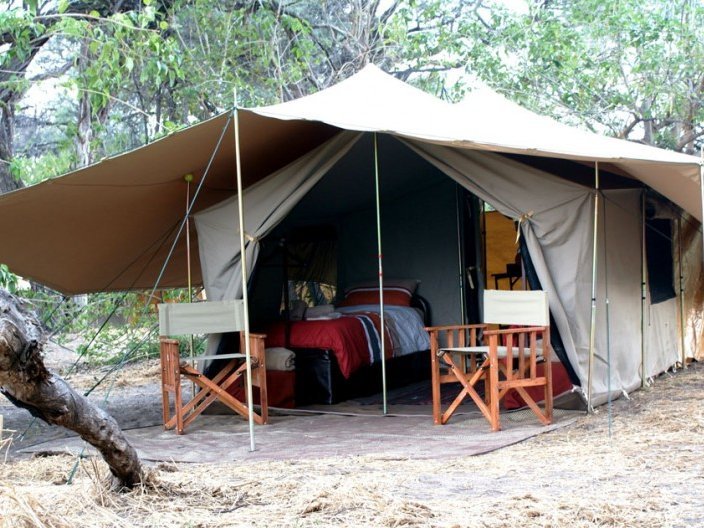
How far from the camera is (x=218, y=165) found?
5715 millimetres

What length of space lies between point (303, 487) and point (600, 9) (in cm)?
859

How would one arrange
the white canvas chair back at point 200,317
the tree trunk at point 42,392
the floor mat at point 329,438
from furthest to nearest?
the white canvas chair back at point 200,317, the floor mat at point 329,438, the tree trunk at point 42,392

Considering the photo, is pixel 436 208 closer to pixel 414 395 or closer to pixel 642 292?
pixel 414 395

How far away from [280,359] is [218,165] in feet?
4.61

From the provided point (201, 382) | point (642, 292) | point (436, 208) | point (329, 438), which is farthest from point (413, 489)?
point (436, 208)

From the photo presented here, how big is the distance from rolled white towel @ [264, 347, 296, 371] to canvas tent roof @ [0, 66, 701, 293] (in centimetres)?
123

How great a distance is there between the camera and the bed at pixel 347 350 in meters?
6.07

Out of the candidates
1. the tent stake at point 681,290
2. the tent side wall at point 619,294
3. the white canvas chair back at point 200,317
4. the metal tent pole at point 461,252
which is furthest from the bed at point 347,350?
the tent stake at point 681,290

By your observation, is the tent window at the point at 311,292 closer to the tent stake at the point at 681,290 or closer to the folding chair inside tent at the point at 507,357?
the folding chair inside tent at the point at 507,357

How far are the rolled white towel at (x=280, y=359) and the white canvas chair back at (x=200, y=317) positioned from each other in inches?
25.8

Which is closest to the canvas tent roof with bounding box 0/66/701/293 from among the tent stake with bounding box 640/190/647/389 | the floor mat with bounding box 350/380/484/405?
the tent stake with bounding box 640/190/647/389

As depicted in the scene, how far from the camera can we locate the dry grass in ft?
9.44

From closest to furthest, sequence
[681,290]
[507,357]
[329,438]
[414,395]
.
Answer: [329,438], [507,357], [414,395], [681,290]

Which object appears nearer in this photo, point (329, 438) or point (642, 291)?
point (329, 438)
